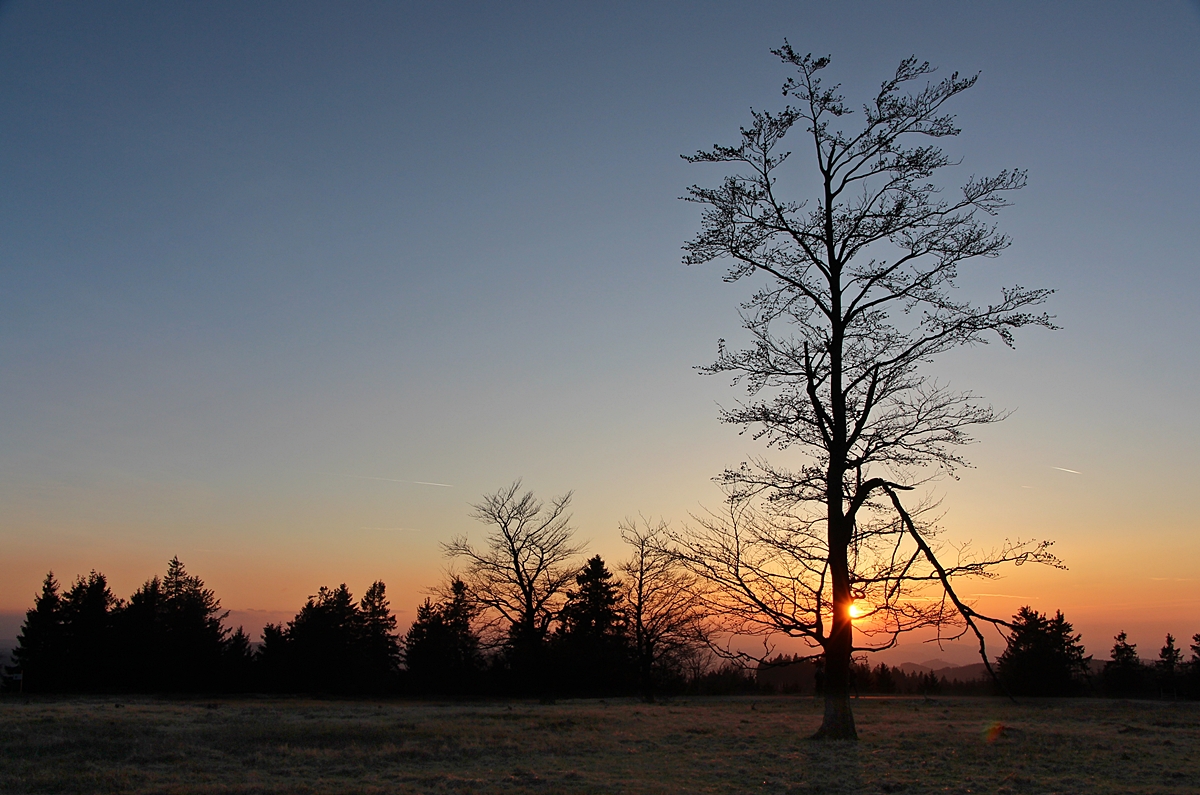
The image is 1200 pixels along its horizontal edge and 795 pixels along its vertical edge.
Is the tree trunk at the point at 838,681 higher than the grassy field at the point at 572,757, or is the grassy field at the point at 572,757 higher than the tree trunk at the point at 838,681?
the tree trunk at the point at 838,681

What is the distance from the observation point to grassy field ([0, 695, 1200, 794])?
34.4 feet

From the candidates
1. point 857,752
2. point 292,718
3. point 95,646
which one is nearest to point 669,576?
point 292,718

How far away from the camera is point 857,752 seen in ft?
43.3

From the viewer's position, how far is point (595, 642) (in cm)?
5106

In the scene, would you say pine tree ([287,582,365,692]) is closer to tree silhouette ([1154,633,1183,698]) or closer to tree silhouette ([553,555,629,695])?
tree silhouette ([553,555,629,695])

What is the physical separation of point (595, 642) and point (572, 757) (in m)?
38.4

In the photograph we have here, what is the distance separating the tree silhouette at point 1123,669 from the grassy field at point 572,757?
47.8 m

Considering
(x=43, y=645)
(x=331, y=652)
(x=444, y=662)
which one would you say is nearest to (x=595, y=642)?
(x=444, y=662)

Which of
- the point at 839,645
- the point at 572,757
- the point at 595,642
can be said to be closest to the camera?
the point at 572,757

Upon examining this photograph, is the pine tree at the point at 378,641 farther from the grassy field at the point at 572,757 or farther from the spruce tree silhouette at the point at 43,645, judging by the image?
the grassy field at the point at 572,757

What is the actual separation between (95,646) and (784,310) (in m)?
67.7

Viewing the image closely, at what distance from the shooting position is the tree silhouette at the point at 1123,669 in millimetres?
60406

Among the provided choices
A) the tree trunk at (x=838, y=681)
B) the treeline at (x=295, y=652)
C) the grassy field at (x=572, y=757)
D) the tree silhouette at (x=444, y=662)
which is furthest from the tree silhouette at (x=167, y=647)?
the tree trunk at (x=838, y=681)

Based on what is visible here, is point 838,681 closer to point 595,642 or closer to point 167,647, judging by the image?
point 595,642
